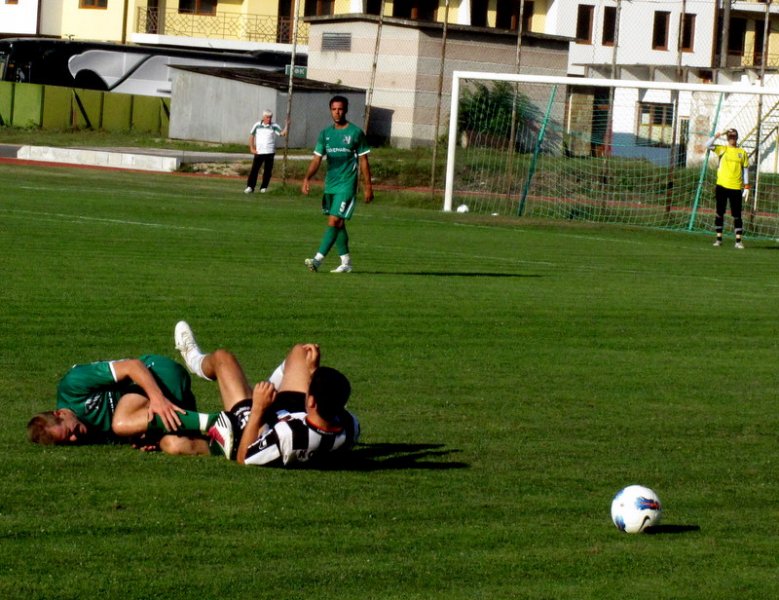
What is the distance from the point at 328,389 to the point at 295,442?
0.39 meters

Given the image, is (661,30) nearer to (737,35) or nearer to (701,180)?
(737,35)

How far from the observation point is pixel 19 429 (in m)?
8.59

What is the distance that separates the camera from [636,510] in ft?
22.7

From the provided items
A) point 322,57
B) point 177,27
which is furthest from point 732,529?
point 177,27

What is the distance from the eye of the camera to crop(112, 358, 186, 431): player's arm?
8.20 meters

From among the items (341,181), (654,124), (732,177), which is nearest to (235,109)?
(654,124)

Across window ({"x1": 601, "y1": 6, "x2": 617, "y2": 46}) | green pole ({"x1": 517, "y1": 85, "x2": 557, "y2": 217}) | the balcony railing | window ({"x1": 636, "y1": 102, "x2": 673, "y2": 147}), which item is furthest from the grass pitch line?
window ({"x1": 601, "y1": 6, "x2": 617, "y2": 46})

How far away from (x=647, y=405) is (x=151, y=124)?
4910cm

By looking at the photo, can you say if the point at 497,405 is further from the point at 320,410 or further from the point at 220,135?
the point at 220,135

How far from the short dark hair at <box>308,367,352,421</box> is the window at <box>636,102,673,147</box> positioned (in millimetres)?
26471

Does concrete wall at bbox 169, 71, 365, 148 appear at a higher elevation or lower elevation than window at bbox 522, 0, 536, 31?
lower

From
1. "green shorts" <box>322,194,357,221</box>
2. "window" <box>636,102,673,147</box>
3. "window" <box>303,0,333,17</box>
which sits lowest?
"green shorts" <box>322,194,357,221</box>

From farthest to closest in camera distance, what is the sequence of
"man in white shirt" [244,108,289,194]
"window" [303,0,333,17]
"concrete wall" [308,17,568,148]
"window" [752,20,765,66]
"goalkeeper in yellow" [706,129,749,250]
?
1. "window" [752,20,765,66]
2. "window" [303,0,333,17]
3. "concrete wall" [308,17,568,148]
4. "man in white shirt" [244,108,289,194]
5. "goalkeeper in yellow" [706,129,749,250]

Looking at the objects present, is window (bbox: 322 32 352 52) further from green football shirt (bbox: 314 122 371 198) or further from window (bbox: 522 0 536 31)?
green football shirt (bbox: 314 122 371 198)
